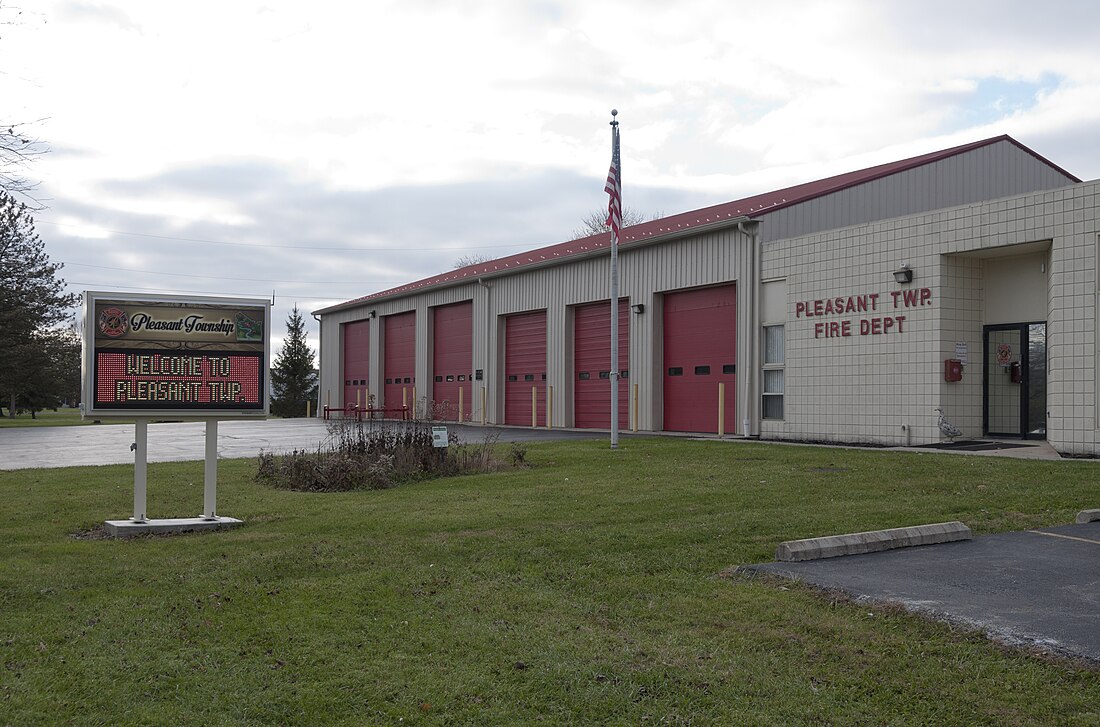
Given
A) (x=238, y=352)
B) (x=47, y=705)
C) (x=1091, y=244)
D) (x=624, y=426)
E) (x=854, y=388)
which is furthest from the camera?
(x=624, y=426)

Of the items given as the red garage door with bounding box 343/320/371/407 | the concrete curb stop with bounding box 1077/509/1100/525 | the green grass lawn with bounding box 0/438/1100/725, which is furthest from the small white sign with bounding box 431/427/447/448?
the red garage door with bounding box 343/320/371/407

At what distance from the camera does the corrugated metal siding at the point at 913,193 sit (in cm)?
2297

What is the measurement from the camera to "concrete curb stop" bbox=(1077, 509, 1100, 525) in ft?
29.7

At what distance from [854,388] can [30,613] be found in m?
17.5

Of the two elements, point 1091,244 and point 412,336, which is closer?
point 1091,244

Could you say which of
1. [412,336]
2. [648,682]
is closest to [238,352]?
[648,682]

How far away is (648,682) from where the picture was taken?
4.57 meters

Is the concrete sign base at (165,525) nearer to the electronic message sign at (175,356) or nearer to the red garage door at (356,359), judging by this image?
the electronic message sign at (175,356)

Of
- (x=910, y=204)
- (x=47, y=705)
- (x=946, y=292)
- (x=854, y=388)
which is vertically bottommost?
(x=47, y=705)

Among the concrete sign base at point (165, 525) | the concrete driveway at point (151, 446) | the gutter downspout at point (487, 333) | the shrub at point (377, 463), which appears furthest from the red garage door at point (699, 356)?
the concrete sign base at point (165, 525)

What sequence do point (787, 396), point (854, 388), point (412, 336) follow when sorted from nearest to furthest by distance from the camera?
point (854, 388) → point (787, 396) → point (412, 336)

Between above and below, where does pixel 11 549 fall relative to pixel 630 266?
below

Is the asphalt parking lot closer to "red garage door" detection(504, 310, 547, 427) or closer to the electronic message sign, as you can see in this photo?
the electronic message sign

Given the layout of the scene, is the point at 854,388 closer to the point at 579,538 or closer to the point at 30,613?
the point at 579,538
